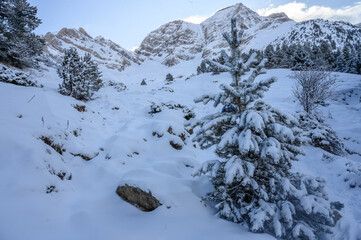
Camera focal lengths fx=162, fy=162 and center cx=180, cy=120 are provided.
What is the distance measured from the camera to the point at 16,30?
37.7 feet

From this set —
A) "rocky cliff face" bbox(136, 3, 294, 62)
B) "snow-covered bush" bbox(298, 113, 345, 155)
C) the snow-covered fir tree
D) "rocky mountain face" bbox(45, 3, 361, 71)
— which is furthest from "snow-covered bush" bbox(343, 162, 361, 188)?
"rocky cliff face" bbox(136, 3, 294, 62)

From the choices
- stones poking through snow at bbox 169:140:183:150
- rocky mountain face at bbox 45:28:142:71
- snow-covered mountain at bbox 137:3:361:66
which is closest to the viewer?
stones poking through snow at bbox 169:140:183:150

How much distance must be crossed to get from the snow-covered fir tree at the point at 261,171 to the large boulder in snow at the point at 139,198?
4.36 feet

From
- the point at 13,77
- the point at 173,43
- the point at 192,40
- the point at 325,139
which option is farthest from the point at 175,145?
the point at 173,43

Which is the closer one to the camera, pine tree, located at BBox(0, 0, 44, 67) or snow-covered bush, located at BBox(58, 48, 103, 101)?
pine tree, located at BBox(0, 0, 44, 67)

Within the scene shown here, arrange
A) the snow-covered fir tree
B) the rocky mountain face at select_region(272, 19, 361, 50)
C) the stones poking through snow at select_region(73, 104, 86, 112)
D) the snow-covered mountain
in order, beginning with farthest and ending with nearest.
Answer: the snow-covered mountain, the rocky mountain face at select_region(272, 19, 361, 50), the stones poking through snow at select_region(73, 104, 86, 112), the snow-covered fir tree

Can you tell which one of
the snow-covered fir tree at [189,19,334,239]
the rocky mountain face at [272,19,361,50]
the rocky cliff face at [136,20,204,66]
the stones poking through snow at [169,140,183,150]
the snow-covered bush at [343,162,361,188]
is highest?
the rocky cliff face at [136,20,204,66]

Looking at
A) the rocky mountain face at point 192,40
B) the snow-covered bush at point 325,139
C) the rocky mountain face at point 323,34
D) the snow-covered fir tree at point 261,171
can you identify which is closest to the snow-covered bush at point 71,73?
the snow-covered fir tree at point 261,171

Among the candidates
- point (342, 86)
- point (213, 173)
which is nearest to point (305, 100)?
point (342, 86)

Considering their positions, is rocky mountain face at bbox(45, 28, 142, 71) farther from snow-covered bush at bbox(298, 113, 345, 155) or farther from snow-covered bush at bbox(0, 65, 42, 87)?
snow-covered bush at bbox(298, 113, 345, 155)

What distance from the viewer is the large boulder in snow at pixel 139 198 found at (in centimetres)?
371

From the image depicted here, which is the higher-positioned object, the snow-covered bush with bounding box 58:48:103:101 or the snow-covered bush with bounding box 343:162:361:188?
the snow-covered bush with bounding box 58:48:103:101

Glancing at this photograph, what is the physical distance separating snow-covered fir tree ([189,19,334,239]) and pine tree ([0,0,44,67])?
14928 mm

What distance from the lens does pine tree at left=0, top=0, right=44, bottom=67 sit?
1094cm
